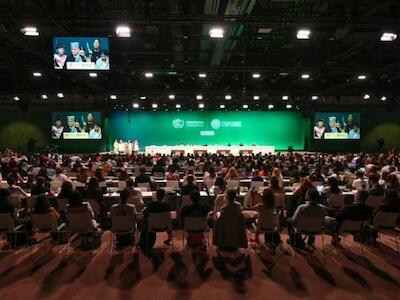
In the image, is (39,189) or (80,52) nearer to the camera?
(39,189)

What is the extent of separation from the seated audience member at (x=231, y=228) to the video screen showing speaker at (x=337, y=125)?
2707 cm

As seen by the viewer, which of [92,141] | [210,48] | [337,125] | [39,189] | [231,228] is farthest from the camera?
[92,141]

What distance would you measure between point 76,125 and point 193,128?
9984 mm

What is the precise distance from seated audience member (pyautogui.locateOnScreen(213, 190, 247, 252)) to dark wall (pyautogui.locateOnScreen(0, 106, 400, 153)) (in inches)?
1063

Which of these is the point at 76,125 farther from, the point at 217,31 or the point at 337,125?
the point at 217,31

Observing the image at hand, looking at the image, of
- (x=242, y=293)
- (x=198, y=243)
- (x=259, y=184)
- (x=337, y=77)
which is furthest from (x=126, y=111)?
(x=242, y=293)

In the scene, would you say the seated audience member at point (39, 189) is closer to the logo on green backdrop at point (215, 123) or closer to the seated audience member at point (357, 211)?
the seated audience member at point (357, 211)

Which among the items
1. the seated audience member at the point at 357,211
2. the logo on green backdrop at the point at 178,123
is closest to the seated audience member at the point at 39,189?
the seated audience member at the point at 357,211

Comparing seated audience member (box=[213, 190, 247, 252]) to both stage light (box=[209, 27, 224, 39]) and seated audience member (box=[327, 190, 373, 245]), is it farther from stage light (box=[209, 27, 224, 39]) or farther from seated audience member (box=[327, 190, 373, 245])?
stage light (box=[209, 27, 224, 39])

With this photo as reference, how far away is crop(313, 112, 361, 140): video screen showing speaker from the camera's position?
106 ft

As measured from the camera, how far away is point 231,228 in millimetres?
6965

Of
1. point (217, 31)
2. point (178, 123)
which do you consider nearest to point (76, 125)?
point (178, 123)

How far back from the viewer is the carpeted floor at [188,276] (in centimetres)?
571

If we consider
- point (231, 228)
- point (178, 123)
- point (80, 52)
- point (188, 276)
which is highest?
point (80, 52)
